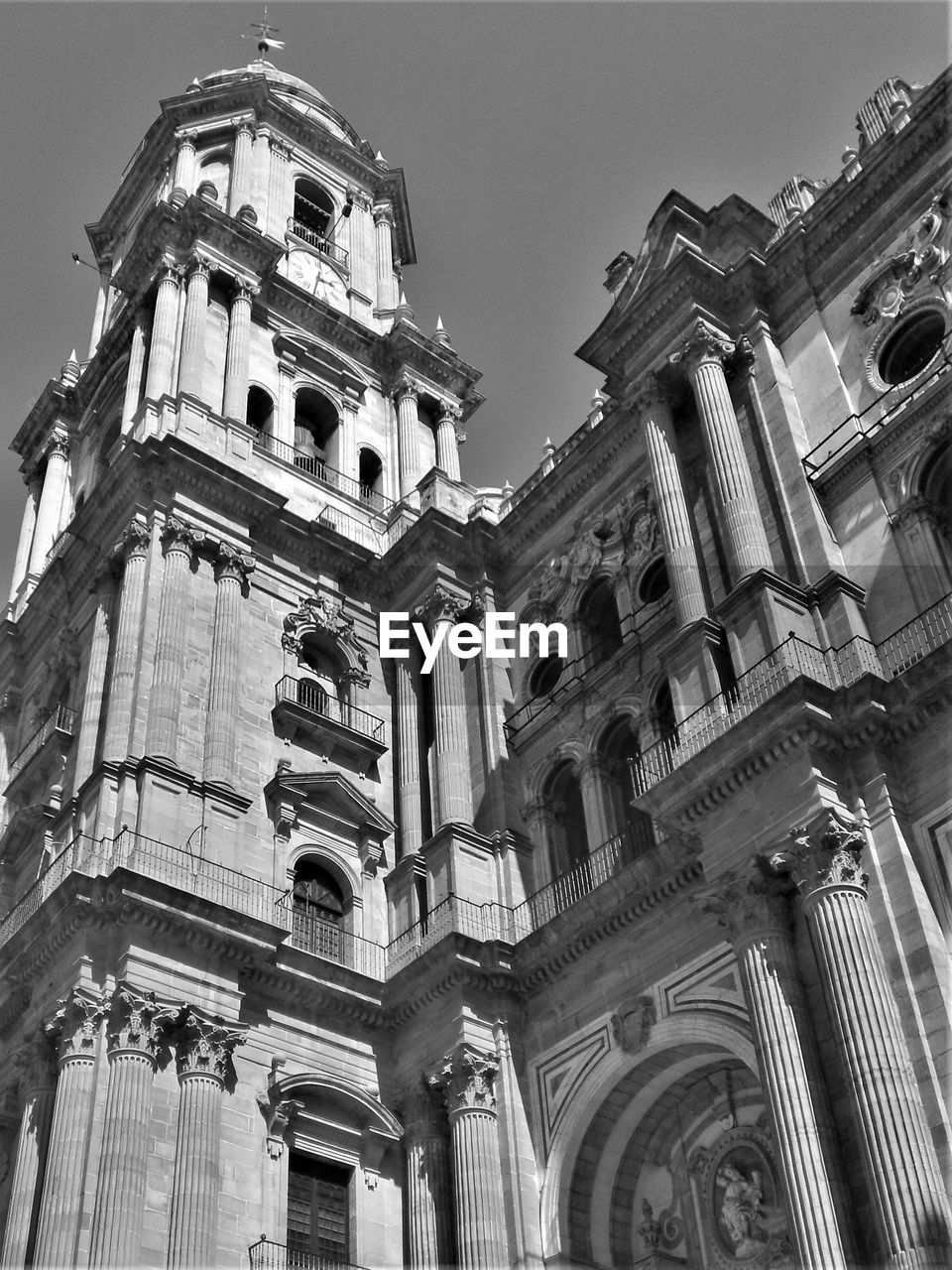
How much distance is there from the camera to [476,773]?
29.4 meters

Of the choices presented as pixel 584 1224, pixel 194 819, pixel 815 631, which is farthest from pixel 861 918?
pixel 194 819

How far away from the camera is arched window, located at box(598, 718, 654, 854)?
25906 mm

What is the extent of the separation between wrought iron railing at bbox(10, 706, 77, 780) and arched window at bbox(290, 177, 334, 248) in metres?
20.2

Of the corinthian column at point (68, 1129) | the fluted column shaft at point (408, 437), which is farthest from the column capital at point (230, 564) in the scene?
the corinthian column at point (68, 1129)

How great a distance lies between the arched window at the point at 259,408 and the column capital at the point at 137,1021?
58.0 ft

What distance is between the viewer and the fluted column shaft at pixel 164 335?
3462 centimetres

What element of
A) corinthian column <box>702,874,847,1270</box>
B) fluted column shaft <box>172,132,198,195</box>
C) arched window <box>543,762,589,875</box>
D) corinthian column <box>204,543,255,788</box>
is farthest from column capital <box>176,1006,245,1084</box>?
fluted column shaft <box>172,132,198,195</box>

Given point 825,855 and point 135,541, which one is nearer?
point 825,855

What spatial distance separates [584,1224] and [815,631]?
9989 mm

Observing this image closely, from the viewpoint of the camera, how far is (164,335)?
117ft

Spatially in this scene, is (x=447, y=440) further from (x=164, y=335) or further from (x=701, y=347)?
(x=701, y=347)

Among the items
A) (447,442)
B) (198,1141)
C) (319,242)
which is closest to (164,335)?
(447,442)

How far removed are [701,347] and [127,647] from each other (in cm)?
1212

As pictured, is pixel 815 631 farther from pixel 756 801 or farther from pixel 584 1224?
pixel 584 1224
